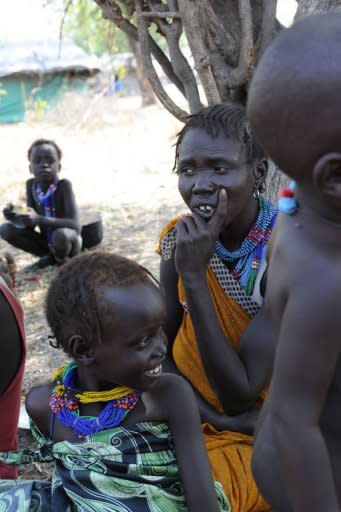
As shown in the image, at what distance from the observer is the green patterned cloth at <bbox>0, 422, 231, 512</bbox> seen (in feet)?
5.58

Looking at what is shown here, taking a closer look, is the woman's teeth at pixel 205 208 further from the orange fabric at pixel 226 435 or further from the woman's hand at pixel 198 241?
the orange fabric at pixel 226 435

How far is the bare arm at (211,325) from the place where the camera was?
1.92 m

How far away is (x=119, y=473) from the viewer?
1702mm

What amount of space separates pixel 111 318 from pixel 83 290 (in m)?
0.11

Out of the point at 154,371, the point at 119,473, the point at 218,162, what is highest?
the point at 218,162

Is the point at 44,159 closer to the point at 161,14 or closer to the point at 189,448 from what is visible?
the point at 161,14

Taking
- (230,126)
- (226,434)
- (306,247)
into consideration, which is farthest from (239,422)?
(306,247)

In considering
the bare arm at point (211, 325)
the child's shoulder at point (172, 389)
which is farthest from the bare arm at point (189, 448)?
the bare arm at point (211, 325)

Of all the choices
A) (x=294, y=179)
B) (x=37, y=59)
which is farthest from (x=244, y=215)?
(x=37, y=59)

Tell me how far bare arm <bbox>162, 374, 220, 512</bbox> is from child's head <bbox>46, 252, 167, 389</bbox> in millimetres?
108

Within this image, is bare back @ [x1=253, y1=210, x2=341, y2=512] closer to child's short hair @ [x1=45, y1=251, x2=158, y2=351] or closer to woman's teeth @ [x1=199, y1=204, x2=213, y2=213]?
child's short hair @ [x1=45, y1=251, x2=158, y2=351]

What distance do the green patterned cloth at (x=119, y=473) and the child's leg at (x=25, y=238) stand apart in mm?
4497

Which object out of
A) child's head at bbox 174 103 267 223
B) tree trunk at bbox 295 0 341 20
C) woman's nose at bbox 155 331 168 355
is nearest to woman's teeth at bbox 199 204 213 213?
child's head at bbox 174 103 267 223

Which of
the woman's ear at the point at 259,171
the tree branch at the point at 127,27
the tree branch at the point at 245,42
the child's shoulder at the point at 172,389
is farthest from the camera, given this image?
the tree branch at the point at 127,27
